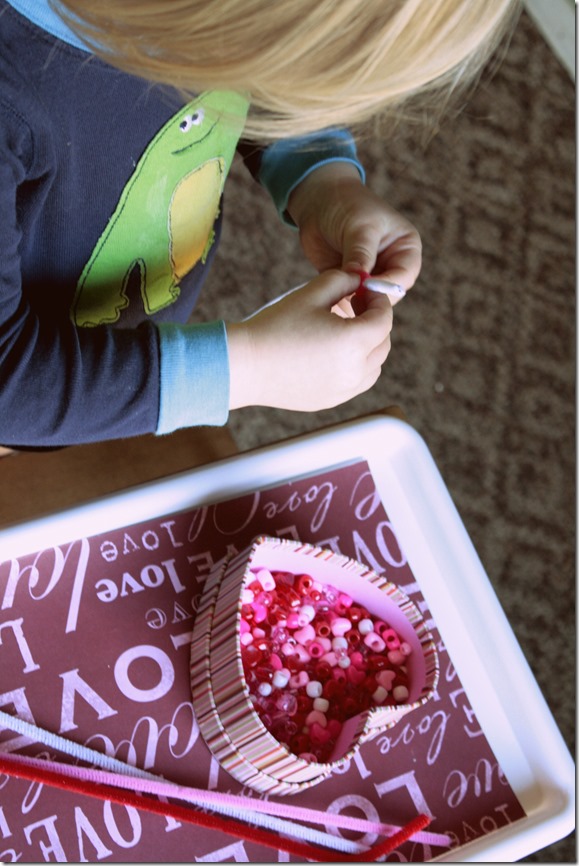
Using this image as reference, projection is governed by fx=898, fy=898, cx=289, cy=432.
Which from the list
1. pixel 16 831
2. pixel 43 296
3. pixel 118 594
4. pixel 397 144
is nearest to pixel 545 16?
pixel 397 144

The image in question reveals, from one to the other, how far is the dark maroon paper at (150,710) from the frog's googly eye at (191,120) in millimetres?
219

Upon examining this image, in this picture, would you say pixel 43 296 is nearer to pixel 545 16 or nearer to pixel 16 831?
pixel 16 831

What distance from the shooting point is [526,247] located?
1258 mm

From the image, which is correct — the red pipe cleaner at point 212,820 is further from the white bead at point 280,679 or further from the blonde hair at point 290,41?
the blonde hair at point 290,41

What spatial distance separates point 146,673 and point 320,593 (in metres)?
0.11

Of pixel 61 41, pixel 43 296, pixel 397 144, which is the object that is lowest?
pixel 397 144

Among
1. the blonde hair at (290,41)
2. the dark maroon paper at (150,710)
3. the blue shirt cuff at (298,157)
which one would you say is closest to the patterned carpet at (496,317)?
the blue shirt cuff at (298,157)

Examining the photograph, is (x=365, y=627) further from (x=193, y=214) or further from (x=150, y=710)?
(x=193, y=214)

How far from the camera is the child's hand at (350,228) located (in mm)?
586

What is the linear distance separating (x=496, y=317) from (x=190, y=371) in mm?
804

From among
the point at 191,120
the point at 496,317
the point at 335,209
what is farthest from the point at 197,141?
the point at 496,317

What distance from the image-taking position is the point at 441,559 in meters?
0.55

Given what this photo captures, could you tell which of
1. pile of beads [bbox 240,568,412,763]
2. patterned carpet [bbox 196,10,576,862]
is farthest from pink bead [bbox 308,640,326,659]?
patterned carpet [bbox 196,10,576,862]

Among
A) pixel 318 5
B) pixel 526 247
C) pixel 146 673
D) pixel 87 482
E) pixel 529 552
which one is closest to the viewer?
pixel 318 5
